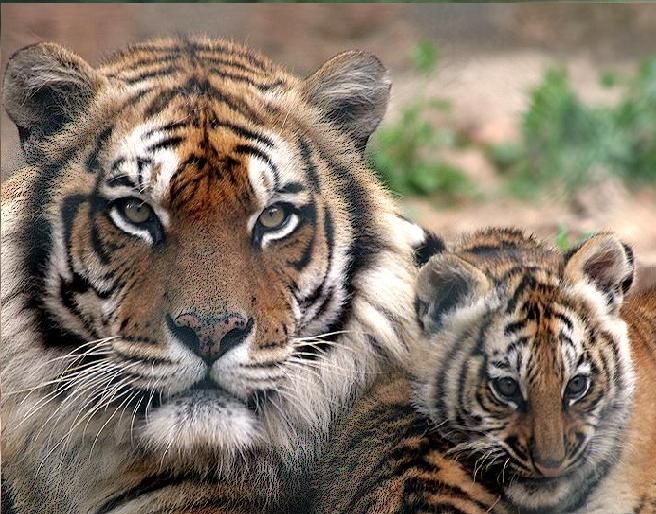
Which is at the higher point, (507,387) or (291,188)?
(291,188)

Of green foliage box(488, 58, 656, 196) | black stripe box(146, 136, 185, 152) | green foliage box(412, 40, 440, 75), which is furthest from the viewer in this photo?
green foliage box(488, 58, 656, 196)

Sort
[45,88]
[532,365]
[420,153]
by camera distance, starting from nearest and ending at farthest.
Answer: [532,365]
[45,88]
[420,153]

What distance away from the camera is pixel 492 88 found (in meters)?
5.80

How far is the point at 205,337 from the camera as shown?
6.12 feet

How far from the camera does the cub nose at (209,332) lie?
186cm

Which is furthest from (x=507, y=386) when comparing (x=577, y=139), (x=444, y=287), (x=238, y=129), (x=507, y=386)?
(x=577, y=139)

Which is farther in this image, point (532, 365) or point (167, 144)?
point (167, 144)

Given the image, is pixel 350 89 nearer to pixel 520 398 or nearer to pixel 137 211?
pixel 137 211

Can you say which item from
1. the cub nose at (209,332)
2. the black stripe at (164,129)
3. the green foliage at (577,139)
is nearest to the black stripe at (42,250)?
the black stripe at (164,129)

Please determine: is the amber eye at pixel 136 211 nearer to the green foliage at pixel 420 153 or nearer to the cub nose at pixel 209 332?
the cub nose at pixel 209 332

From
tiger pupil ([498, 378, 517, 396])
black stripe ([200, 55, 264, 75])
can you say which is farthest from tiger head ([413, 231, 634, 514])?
black stripe ([200, 55, 264, 75])

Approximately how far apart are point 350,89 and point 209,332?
60 centimetres

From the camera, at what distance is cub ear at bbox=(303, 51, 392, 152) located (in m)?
2.13

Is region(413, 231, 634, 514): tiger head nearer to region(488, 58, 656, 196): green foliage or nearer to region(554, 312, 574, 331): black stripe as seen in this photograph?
region(554, 312, 574, 331): black stripe
